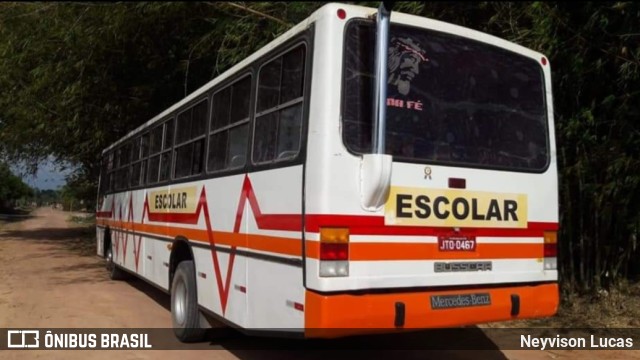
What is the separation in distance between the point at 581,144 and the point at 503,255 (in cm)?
281

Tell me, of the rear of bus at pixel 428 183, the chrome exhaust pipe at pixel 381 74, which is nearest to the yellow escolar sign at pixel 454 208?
the rear of bus at pixel 428 183

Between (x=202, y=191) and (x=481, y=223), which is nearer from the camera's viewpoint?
(x=481, y=223)

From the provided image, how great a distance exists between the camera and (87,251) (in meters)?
19.1

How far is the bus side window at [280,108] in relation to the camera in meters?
4.55

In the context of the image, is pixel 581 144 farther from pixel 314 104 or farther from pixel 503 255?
pixel 314 104

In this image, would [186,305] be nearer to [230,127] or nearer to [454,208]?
[230,127]

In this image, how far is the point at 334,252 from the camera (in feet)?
13.5

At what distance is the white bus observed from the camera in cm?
420

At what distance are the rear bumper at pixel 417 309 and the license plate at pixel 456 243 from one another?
0.32 metres

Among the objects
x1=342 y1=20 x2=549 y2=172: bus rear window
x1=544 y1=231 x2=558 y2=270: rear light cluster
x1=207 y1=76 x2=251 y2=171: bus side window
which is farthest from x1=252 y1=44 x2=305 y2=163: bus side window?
x1=544 y1=231 x2=558 y2=270: rear light cluster

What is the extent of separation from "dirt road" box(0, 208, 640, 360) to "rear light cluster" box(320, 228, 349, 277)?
7.39 feet

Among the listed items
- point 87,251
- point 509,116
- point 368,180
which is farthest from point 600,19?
point 87,251

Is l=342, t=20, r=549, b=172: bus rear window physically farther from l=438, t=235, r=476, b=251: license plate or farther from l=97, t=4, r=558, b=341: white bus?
l=438, t=235, r=476, b=251: license plate

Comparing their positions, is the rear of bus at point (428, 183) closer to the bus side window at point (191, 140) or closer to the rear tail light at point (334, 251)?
the rear tail light at point (334, 251)
